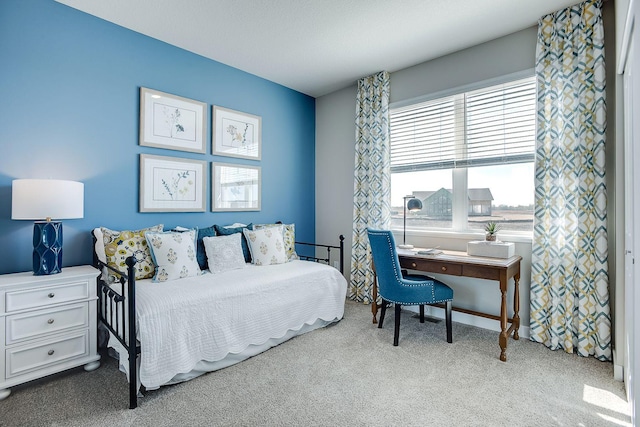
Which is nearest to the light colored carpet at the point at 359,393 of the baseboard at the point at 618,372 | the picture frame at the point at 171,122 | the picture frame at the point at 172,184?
the baseboard at the point at 618,372

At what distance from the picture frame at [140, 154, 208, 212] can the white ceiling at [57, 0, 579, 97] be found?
114cm

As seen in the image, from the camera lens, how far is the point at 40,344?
6.99 feet

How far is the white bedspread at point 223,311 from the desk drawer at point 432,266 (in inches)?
28.8

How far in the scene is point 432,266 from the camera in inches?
113

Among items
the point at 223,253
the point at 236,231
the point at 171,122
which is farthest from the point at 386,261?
the point at 171,122

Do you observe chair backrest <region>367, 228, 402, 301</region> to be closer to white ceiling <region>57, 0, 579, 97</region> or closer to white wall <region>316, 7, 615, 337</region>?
white wall <region>316, 7, 615, 337</region>

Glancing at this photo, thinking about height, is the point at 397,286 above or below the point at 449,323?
above

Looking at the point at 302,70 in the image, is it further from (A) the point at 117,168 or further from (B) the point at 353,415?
(B) the point at 353,415

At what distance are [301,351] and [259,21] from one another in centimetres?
274

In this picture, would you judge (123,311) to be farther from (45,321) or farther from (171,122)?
(171,122)

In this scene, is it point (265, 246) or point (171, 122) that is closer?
point (171, 122)

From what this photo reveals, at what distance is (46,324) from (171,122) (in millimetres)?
1932

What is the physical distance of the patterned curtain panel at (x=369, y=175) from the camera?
3789 millimetres

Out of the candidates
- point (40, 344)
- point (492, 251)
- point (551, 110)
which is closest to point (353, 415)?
point (492, 251)
